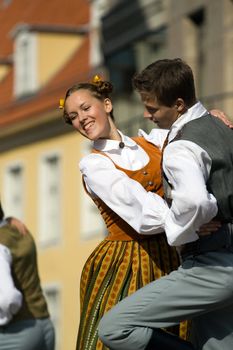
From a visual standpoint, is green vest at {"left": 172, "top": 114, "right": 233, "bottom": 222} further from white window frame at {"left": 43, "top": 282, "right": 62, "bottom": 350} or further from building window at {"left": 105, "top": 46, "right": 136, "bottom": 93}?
white window frame at {"left": 43, "top": 282, "right": 62, "bottom": 350}

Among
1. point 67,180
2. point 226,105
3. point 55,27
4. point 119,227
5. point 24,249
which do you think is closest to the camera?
point 119,227

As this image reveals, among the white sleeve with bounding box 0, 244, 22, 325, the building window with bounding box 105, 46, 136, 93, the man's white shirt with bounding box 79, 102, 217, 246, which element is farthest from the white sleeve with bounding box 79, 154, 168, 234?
the building window with bounding box 105, 46, 136, 93

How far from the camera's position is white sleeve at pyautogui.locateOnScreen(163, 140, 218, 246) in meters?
5.96

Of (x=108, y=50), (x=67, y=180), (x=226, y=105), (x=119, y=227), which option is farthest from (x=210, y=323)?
(x=67, y=180)

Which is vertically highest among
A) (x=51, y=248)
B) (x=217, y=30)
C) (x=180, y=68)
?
(x=217, y=30)

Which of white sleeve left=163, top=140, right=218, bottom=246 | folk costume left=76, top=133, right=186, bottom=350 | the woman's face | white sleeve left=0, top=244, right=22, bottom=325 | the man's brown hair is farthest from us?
white sleeve left=0, top=244, right=22, bottom=325

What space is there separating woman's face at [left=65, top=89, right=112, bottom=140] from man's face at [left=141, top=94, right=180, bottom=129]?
0.60 metres

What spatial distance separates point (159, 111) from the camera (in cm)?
642

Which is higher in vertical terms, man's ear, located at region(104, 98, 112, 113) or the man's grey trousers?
man's ear, located at region(104, 98, 112, 113)

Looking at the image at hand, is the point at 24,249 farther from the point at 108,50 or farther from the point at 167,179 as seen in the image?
the point at 108,50

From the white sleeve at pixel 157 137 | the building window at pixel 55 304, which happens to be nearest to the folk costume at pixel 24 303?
the white sleeve at pixel 157 137

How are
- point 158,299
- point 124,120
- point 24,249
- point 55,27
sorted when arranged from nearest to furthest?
point 158,299 → point 24,249 → point 124,120 → point 55,27

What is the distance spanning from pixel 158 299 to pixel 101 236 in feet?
80.8

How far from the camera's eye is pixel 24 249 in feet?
29.5
